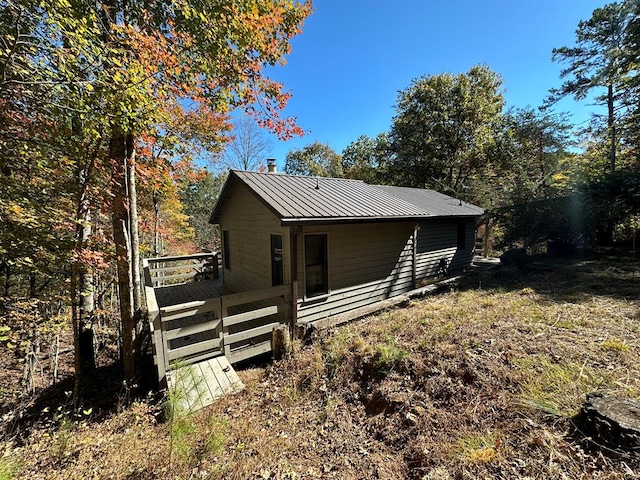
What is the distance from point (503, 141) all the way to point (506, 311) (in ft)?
66.0

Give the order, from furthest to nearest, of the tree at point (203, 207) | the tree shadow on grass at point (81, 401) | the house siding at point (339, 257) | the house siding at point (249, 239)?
1. the tree at point (203, 207)
2. the house siding at point (249, 239)
3. the house siding at point (339, 257)
4. the tree shadow on grass at point (81, 401)

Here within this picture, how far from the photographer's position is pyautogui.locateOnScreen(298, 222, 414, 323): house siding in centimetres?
648

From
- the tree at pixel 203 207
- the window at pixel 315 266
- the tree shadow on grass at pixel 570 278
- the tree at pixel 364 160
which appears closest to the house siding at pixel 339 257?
the window at pixel 315 266

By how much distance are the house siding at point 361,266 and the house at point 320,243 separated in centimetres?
2

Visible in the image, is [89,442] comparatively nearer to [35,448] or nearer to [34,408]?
[35,448]

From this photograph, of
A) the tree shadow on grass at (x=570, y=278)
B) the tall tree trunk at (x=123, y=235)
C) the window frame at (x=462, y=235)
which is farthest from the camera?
the window frame at (x=462, y=235)

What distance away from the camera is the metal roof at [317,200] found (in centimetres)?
568

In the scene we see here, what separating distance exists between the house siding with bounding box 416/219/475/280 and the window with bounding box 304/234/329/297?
14.1 feet

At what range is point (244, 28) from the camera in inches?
209

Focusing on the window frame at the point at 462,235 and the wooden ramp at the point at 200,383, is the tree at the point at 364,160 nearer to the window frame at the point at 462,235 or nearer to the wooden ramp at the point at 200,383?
the window frame at the point at 462,235

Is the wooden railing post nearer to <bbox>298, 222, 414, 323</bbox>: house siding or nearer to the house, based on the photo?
the house

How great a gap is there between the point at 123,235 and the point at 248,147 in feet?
63.7

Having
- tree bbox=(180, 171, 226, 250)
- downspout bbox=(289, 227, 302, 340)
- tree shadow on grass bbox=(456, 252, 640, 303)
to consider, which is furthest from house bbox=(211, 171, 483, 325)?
tree bbox=(180, 171, 226, 250)

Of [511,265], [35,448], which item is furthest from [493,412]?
[511,265]
